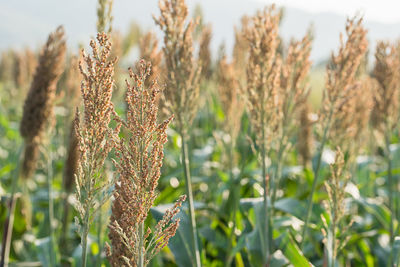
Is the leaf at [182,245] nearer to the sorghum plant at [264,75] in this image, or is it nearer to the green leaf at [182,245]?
the green leaf at [182,245]

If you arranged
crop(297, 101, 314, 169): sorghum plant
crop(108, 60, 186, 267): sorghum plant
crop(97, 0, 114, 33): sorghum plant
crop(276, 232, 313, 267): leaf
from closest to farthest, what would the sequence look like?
1. crop(108, 60, 186, 267): sorghum plant
2. crop(97, 0, 114, 33): sorghum plant
3. crop(276, 232, 313, 267): leaf
4. crop(297, 101, 314, 169): sorghum plant

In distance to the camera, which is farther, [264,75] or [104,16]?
[264,75]

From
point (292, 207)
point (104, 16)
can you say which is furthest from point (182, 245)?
point (104, 16)

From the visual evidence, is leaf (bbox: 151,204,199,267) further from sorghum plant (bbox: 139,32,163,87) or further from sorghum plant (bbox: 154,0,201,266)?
sorghum plant (bbox: 139,32,163,87)

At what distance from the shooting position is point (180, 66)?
227cm

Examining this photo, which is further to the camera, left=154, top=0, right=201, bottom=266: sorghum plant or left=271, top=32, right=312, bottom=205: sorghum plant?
left=271, top=32, right=312, bottom=205: sorghum plant

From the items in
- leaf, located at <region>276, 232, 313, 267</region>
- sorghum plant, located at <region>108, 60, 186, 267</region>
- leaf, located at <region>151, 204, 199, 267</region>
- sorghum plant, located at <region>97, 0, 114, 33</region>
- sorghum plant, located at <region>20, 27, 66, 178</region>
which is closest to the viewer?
sorghum plant, located at <region>108, 60, 186, 267</region>

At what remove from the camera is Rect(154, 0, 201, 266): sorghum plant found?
7.03ft

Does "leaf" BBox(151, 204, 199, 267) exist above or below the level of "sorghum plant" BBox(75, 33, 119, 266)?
below

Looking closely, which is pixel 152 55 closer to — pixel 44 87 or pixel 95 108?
pixel 44 87

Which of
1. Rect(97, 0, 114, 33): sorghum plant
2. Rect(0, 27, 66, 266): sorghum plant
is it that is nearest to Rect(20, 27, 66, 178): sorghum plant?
Rect(0, 27, 66, 266): sorghum plant

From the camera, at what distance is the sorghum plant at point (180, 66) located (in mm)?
2143


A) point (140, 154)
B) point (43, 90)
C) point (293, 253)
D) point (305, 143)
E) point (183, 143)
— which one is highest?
point (43, 90)

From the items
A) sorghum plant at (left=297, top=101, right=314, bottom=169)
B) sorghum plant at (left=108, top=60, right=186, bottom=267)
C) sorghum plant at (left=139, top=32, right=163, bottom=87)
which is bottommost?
sorghum plant at (left=297, top=101, right=314, bottom=169)
